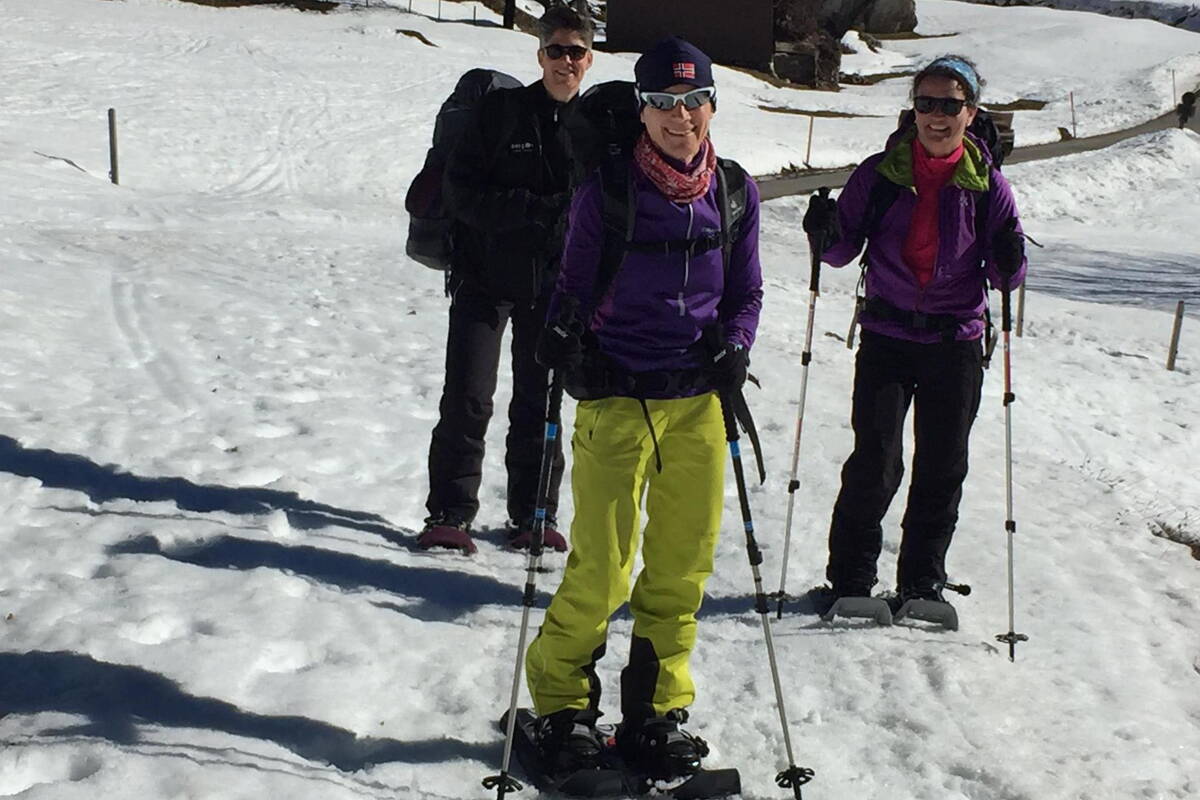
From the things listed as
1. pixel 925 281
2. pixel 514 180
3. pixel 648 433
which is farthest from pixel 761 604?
pixel 514 180

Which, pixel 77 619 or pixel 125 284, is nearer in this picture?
pixel 77 619

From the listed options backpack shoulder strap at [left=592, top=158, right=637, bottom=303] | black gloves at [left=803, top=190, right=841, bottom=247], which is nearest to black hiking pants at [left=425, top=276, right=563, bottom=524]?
→ black gloves at [left=803, top=190, right=841, bottom=247]

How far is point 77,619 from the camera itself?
176 inches

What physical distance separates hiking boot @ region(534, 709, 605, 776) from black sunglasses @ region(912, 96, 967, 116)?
2.82m

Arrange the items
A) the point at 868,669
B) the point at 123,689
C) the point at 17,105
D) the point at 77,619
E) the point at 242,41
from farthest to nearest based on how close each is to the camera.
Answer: the point at 242,41, the point at 17,105, the point at 868,669, the point at 77,619, the point at 123,689

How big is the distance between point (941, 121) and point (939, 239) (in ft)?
1.65

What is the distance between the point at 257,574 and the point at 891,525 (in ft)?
12.4

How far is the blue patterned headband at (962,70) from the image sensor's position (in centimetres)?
475

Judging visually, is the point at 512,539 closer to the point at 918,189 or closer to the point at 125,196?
the point at 918,189

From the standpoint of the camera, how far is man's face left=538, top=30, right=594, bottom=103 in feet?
16.1

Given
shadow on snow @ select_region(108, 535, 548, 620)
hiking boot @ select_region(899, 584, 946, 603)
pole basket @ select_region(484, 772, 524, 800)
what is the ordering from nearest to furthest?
pole basket @ select_region(484, 772, 524, 800), shadow on snow @ select_region(108, 535, 548, 620), hiking boot @ select_region(899, 584, 946, 603)

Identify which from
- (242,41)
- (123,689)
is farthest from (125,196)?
(242,41)

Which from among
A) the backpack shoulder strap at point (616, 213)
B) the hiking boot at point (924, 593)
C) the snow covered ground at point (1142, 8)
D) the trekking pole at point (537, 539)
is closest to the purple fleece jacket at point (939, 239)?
the hiking boot at point (924, 593)

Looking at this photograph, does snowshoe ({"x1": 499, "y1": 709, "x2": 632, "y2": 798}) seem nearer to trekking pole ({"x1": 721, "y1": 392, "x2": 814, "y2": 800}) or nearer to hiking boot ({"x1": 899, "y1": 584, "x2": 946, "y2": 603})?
trekking pole ({"x1": 721, "y1": 392, "x2": 814, "y2": 800})
